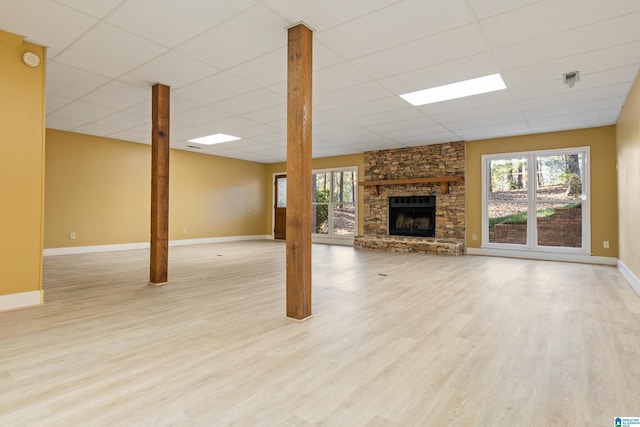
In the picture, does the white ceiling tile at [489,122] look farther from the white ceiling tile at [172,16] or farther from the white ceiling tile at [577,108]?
the white ceiling tile at [172,16]

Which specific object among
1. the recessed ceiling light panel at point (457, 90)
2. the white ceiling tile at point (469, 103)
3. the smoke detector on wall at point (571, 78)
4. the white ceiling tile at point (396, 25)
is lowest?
the smoke detector on wall at point (571, 78)

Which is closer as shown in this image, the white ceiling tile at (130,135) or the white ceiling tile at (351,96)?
the white ceiling tile at (351,96)

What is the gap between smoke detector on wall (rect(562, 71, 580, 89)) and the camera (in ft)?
12.8

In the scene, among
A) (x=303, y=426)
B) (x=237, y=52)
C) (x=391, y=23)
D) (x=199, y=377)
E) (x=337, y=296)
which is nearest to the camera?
(x=303, y=426)

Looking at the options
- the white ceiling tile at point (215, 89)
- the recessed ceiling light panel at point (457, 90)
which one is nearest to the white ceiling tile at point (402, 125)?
the recessed ceiling light panel at point (457, 90)

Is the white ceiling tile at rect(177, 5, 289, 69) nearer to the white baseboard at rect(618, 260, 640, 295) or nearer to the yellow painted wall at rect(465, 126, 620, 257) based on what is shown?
the white baseboard at rect(618, 260, 640, 295)

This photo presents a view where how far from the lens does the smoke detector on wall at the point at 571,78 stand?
3.91 metres

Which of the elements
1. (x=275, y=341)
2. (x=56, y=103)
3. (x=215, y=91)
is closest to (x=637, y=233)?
(x=275, y=341)

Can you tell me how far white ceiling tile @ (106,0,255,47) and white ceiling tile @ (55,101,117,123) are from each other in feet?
9.58

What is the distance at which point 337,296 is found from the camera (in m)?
3.66

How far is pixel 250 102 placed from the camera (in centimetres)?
503

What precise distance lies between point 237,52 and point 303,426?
3321 millimetres

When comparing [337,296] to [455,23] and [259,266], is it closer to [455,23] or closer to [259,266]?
[259,266]

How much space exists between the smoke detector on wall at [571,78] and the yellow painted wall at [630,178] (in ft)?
2.19
